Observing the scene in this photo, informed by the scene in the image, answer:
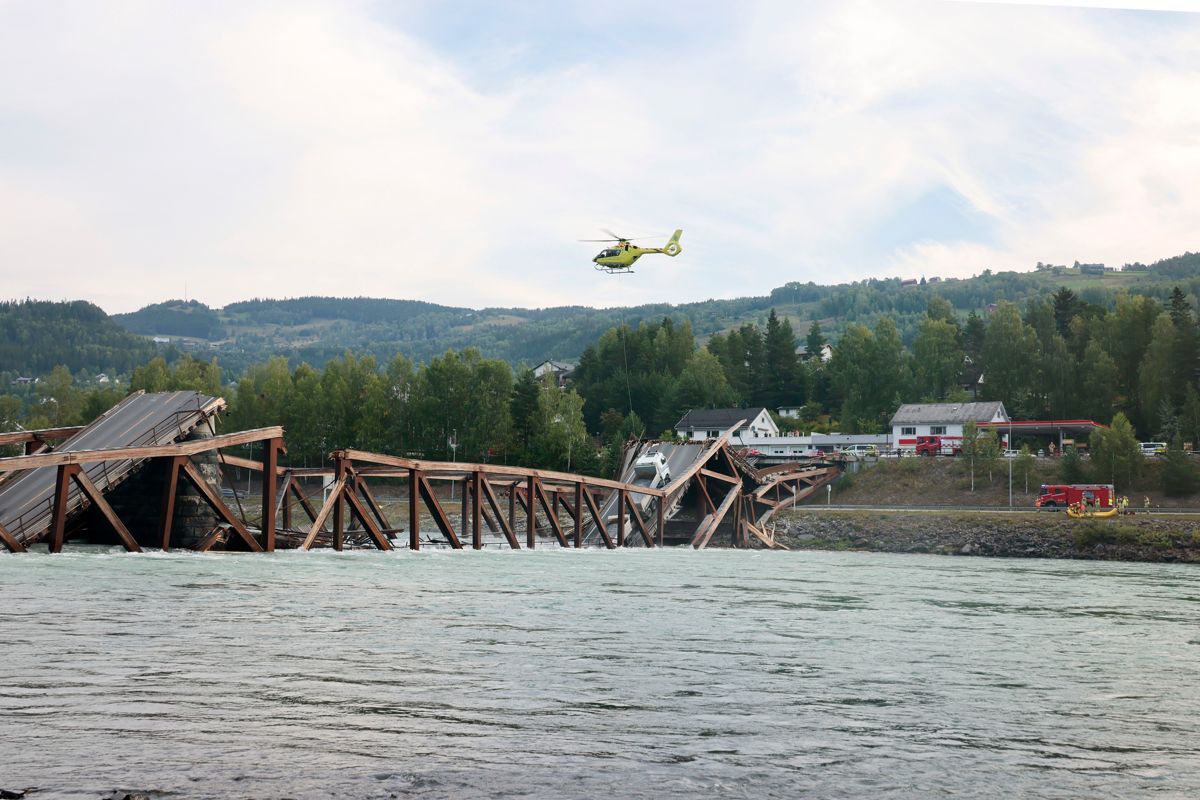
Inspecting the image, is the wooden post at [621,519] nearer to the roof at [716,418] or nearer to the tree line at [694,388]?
the tree line at [694,388]

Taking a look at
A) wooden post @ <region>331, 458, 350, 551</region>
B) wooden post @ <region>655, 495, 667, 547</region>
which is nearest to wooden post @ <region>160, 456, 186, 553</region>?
wooden post @ <region>331, 458, 350, 551</region>

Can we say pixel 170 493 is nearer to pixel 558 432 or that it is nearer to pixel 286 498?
pixel 286 498

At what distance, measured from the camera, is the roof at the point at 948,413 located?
106 m

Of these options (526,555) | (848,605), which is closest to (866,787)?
(848,605)

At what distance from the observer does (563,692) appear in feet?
50.2

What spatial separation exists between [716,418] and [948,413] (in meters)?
23.8

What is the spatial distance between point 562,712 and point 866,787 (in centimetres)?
427

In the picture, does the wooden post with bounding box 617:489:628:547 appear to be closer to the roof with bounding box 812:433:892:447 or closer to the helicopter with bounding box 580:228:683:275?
the helicopter with bounding box 580:228:683:275

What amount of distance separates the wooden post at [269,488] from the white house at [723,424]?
7953cm

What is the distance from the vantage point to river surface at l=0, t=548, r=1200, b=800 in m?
10.8

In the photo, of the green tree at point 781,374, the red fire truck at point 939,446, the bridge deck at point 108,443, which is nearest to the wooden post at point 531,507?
the bridge deck at point 108,443

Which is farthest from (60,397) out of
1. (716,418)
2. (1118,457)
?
(1118,457)

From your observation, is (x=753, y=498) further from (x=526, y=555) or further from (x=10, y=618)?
(x=10, y=618)

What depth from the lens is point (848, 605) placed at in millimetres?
29656
